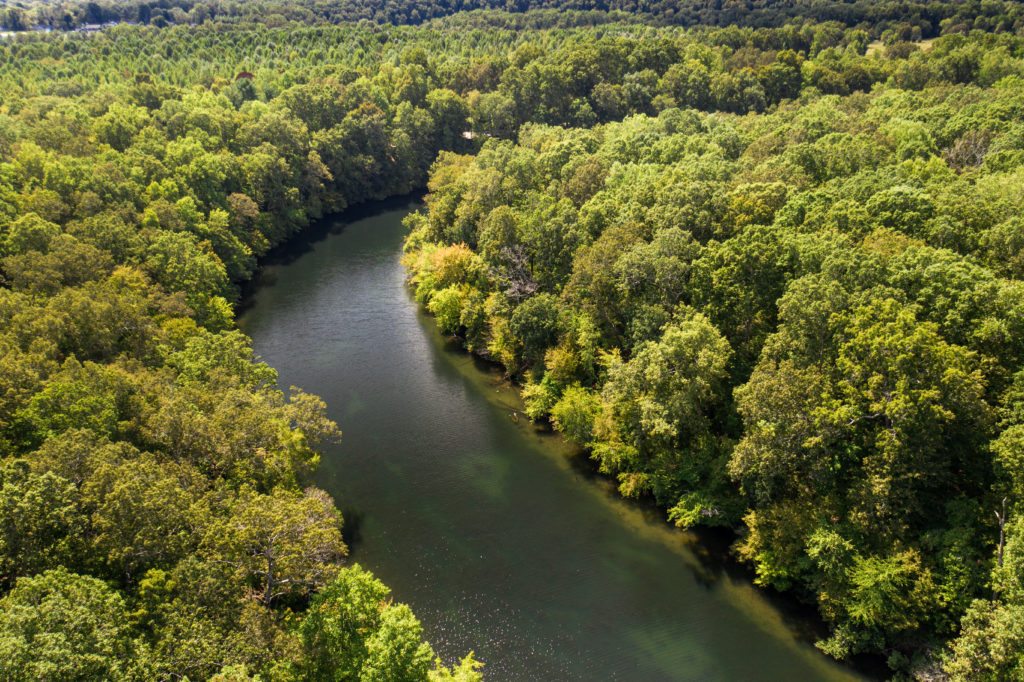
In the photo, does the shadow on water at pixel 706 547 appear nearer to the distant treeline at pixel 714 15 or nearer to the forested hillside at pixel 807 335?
the forested hillside at pixel 807 335

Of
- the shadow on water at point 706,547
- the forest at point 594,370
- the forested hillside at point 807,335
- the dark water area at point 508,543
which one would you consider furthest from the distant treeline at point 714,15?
the dark water area at point 508,543

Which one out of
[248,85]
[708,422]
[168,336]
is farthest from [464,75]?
[708,422]

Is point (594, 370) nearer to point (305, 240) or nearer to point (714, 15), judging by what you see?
point (305, 240)

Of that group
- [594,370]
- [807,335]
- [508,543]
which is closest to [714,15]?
[594,370]

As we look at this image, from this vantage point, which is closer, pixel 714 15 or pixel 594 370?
pixel 594 370

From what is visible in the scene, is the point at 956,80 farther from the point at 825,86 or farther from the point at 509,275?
the point at 509,275
